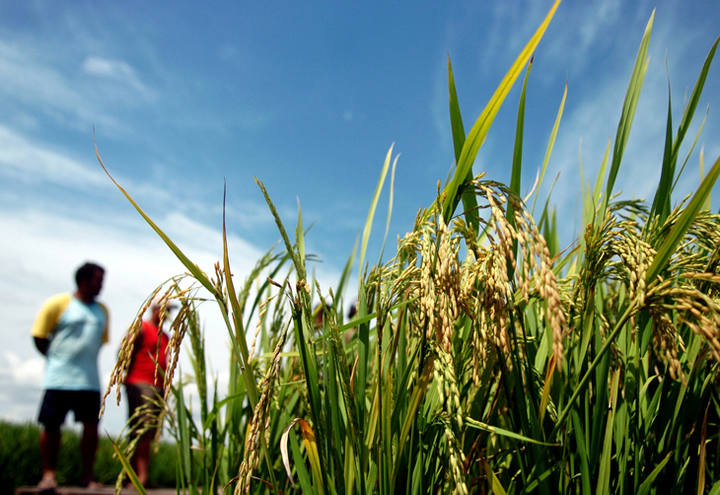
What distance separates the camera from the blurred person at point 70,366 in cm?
432

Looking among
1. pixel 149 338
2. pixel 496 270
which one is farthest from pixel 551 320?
pixel 149 338

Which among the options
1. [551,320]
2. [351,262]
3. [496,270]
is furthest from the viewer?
[351,262]

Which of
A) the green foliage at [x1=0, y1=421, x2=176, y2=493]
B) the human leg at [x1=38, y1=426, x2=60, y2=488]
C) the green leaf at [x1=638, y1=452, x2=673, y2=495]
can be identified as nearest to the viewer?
the green leaf at [x1=638, y1=452, x2=673, y2=495]

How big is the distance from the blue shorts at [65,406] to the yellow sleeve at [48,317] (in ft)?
1.72

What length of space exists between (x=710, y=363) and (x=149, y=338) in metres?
4.54

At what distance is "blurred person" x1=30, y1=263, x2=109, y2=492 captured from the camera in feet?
14.2

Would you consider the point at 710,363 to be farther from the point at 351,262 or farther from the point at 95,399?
the point at 95,399

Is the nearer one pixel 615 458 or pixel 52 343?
pixel 615 458

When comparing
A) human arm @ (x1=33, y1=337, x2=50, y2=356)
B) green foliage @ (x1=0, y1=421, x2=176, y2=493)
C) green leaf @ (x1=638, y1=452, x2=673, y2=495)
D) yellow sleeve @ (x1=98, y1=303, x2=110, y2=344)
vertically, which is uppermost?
yellow sleeve @ (x1=98, y1=303, x2=110, y2=344)

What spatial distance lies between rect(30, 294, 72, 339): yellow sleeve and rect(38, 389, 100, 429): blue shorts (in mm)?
526

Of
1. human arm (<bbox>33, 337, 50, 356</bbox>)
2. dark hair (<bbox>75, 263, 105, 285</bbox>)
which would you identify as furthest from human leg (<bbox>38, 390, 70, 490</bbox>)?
dark hair (<bbox>75, 263, 105, 285</bbox>)

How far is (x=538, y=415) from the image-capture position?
91 cm

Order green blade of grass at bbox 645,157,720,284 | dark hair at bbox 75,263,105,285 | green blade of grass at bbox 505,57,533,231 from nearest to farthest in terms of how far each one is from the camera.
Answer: green blade of grass at bbox 645,157,720,284, green blade of grass at bbox 505,57,533,231, dark hair at bbox 75,263,105,285

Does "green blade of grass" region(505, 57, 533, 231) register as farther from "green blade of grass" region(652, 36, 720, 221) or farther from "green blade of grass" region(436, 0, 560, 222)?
"green blade of grass" region(652, 36, 720, 221)
